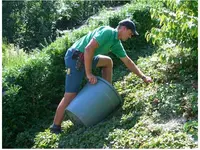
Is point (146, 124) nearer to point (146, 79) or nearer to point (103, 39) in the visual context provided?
point (146, 79)

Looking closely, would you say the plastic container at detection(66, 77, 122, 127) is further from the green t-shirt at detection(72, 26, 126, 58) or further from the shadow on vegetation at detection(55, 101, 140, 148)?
the green t-shirt at detection(72, 26, 126, 58)

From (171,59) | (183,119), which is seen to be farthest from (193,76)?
(183,119)

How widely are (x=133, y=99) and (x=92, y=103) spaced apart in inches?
25.8

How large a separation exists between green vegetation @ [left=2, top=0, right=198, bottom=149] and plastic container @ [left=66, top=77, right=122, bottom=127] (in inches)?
4.7

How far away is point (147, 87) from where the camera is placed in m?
5.43

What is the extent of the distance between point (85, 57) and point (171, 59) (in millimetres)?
1312

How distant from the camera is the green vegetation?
4.41 m

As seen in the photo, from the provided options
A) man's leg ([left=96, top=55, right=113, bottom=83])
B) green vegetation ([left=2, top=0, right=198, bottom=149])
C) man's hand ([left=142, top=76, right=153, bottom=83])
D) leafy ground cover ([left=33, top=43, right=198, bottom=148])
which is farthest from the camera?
man's hand ([left=142, top=76, right=153, bottom=83])

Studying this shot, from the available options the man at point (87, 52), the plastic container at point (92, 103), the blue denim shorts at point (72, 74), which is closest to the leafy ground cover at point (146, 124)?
the plastic container at point (92, 103)

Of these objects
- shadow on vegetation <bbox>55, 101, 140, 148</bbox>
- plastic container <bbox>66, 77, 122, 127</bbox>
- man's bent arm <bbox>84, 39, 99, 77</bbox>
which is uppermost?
man's bent arm <bbox>84, 39, 99, 77</bbox>

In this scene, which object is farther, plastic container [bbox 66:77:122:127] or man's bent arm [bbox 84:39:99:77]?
plastic container [bbox 66:77:122:127]

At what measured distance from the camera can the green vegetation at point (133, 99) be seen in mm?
4410

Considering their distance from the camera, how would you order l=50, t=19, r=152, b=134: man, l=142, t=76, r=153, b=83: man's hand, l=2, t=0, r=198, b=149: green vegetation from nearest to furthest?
1. l=2, t=0, r=198, b=149: green vegetation
2. l=50, t=19, r=152, b=134: man
3. l=142, t=76, r=153, b=83: man's hand

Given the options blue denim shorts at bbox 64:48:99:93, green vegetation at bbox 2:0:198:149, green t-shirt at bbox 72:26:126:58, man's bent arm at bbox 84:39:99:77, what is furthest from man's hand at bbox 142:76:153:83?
man's bent arm at bbox 84:39:99:77
